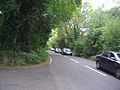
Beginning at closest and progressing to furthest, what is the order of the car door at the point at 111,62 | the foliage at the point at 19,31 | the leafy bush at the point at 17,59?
the car door at the point at 111,62, the leafy bush at the point at 17,59, the foliage at the point at 19,31

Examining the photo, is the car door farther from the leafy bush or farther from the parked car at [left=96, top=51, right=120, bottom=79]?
the leafy bush

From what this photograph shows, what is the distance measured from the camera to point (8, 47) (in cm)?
2081

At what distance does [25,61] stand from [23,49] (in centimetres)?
267

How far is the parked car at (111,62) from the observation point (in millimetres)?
16900

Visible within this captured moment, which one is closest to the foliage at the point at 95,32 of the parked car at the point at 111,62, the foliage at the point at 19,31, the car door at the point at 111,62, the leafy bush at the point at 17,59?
the foliage at the point at 19,31

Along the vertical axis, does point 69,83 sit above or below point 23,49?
below

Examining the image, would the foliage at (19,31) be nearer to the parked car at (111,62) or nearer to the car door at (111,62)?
the parked car at (111,62)

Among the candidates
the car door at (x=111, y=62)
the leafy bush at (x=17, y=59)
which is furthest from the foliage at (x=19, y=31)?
the car door at (x=111, y=62)

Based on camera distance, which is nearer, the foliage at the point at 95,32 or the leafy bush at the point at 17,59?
the leafy bush at the point at 17,59

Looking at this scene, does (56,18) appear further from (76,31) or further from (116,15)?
(76,31)

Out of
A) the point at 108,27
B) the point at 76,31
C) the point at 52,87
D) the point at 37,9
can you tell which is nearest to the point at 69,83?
the point at 52,87

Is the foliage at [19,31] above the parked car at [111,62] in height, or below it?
above

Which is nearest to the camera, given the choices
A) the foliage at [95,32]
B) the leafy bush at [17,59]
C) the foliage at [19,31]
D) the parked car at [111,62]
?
the parked car at [111,62]

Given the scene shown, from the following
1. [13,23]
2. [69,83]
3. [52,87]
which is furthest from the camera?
[13,23]
